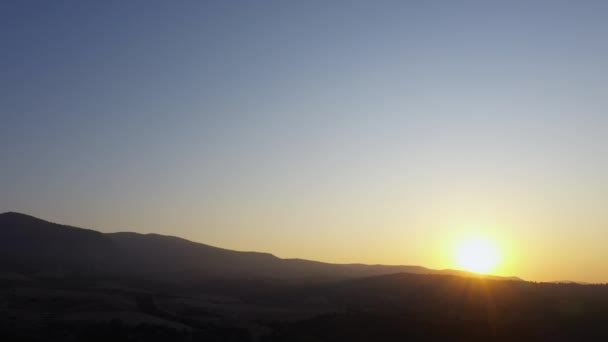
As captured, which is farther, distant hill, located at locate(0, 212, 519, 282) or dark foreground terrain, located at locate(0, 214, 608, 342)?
distant hill, located at locate(0, 212, 519, 282)

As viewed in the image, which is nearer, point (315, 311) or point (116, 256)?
point (315, 311)

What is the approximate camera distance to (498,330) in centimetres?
3888

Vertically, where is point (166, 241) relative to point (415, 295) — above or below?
above

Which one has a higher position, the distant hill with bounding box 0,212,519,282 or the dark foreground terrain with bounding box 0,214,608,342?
the distant hill with bounding box 0,212,519,282

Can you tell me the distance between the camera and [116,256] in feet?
368

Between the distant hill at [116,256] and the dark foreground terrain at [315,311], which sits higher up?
the distant hill at [116,256]

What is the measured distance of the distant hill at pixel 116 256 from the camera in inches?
3531

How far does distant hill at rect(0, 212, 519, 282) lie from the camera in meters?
89.7

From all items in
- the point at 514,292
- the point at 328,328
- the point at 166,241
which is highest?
the point at 166,241

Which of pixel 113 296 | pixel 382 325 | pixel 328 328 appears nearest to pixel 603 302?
pixel 382 325

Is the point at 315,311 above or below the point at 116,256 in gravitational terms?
below

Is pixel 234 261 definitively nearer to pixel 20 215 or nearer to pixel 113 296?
pixel 20 215

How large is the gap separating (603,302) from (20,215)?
94238mm

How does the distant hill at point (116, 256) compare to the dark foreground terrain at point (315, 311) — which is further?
the distant hill at point (116, 256)
